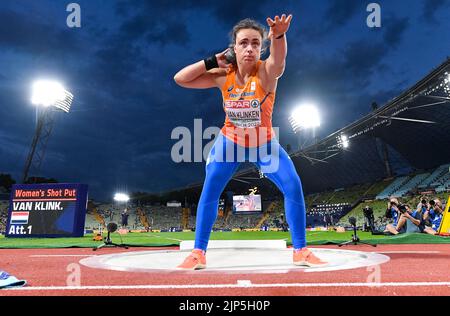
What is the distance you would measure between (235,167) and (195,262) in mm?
1130

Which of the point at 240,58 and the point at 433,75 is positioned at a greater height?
the point at 433,75

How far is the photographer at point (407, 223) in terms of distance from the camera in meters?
11.3

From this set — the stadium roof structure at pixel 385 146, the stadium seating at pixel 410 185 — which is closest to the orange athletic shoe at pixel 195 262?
the stadium roof structure at pixel 385 146

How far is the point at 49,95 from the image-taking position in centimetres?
2559

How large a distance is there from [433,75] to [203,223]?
25599 millimetres

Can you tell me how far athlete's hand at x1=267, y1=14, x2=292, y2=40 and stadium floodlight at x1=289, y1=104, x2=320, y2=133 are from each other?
30.6 meters

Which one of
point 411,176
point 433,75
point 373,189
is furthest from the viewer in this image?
point 373,189

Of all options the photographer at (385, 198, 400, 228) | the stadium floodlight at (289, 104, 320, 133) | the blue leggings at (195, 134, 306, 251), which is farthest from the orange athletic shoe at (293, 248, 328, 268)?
the stadium floodlight at (289, 104, 320, 133)

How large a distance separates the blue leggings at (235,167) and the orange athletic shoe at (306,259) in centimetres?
9

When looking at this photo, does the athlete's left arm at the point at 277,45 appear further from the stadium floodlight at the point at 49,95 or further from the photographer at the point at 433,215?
the stadium floodlight at the point at 49,95
